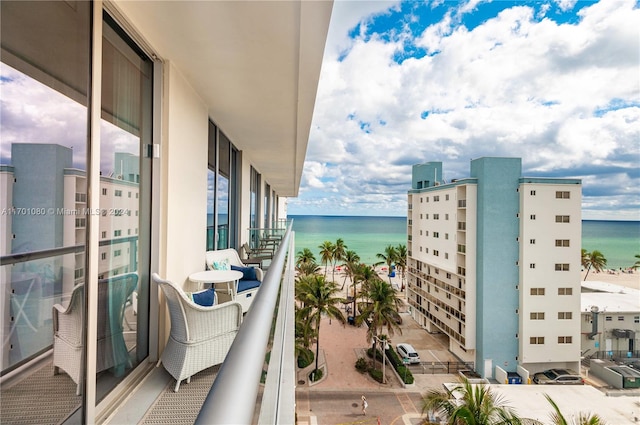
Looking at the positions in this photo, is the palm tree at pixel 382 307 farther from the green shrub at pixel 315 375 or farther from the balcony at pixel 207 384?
the balcony at pixel 207 384

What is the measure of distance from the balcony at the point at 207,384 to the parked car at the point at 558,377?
906 inches

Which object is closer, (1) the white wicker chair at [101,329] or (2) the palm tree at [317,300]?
(1) the white wicker chair at [101,329]

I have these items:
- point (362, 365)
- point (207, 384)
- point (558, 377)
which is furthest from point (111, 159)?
point (558, 377)

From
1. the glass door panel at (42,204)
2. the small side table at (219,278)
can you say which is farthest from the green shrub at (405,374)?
the glass door panel at (42,204)

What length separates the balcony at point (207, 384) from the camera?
0.38 meters

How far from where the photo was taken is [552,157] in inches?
2438

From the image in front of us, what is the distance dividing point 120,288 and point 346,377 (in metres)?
17.0

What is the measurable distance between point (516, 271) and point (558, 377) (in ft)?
21.6

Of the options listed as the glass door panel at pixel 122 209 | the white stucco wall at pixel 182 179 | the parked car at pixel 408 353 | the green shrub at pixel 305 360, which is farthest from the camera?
the parked car at pixel 408 353

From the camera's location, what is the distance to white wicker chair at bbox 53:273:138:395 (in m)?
1.98

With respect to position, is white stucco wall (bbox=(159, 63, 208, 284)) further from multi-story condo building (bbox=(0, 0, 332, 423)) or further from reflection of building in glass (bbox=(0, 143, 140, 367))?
reflection of building in glass (bbox=(0, 143, 140, 367))

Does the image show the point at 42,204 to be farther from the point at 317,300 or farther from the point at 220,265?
the point at 317,300

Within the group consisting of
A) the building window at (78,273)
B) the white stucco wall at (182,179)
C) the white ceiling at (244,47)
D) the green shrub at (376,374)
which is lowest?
the green shrub at (376,374)

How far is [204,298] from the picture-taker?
348 cm
